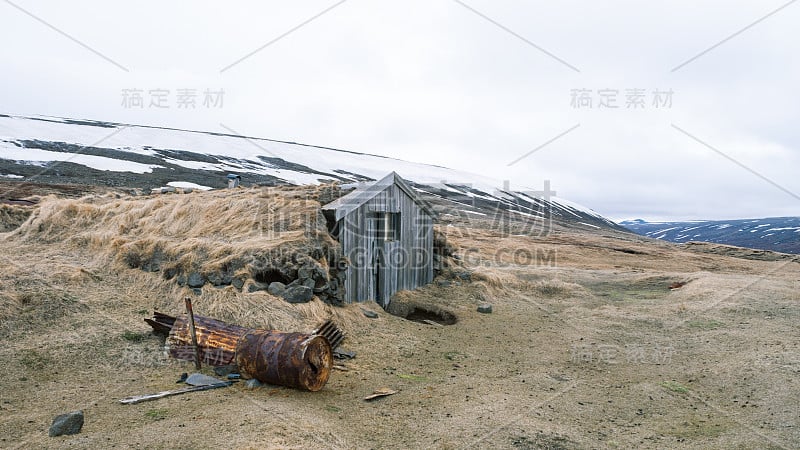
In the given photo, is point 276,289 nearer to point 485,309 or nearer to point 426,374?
point 426,374

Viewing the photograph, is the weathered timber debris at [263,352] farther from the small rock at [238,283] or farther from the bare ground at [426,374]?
the small rock at [238,283]

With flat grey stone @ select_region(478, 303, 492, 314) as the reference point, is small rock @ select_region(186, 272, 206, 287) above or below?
above

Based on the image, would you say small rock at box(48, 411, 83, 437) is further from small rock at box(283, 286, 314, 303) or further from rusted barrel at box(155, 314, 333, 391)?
small rock at box(283, 286, 314, 303)

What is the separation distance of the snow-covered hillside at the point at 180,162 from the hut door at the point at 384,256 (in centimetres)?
3236

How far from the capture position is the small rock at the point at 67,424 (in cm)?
536

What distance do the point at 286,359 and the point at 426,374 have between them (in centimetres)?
290

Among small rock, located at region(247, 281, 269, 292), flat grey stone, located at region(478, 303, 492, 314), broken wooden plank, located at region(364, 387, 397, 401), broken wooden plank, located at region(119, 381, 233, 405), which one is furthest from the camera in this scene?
flat grey stone, located at region(478, 303, 492, 314)

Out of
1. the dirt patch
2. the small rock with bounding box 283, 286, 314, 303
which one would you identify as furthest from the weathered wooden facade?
the small rock with bounding box 283, 286, 314, 303

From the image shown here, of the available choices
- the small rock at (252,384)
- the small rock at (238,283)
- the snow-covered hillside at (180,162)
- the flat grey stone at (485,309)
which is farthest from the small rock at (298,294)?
the snow-covered hillside at (180,162)

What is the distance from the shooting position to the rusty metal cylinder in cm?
683

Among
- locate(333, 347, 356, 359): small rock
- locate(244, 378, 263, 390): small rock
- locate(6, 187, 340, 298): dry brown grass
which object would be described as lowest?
locate(333, 347, 356, 359): small rock

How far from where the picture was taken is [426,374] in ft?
28.1

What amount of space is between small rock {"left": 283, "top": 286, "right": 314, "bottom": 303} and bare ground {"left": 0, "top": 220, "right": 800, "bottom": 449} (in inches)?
12.1
